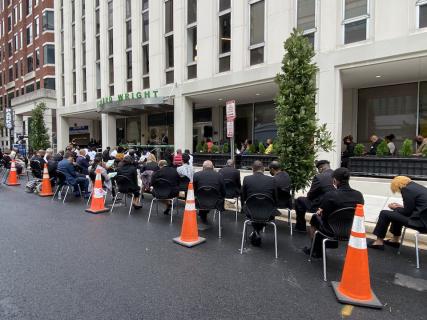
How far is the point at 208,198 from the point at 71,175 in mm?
5196

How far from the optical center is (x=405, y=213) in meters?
4.67

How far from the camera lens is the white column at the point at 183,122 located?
51.2 ft

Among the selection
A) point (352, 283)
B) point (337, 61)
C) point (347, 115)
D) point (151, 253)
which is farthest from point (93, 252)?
point (347, 115)

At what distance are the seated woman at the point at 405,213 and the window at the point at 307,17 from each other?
27.8ft

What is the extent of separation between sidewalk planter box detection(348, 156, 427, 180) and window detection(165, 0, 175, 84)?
1049 centimetres

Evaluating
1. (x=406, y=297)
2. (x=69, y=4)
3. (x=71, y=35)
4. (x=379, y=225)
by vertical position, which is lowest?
(x=406, y=297)

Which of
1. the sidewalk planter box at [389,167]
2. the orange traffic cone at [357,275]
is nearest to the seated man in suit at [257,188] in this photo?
the orange traffic cone at [357,275]

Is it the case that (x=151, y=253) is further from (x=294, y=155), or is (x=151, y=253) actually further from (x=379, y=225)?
(x=294, y=155)

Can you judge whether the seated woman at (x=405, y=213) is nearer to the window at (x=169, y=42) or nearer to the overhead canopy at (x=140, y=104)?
the overhead canopy at (x=140, y=104)

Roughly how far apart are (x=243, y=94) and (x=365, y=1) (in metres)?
6.56

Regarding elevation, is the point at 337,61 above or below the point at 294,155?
above

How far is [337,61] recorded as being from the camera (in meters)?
10.6

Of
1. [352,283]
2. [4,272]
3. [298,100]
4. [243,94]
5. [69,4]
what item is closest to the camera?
[352,283]

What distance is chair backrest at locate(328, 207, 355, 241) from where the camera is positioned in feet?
13.1
